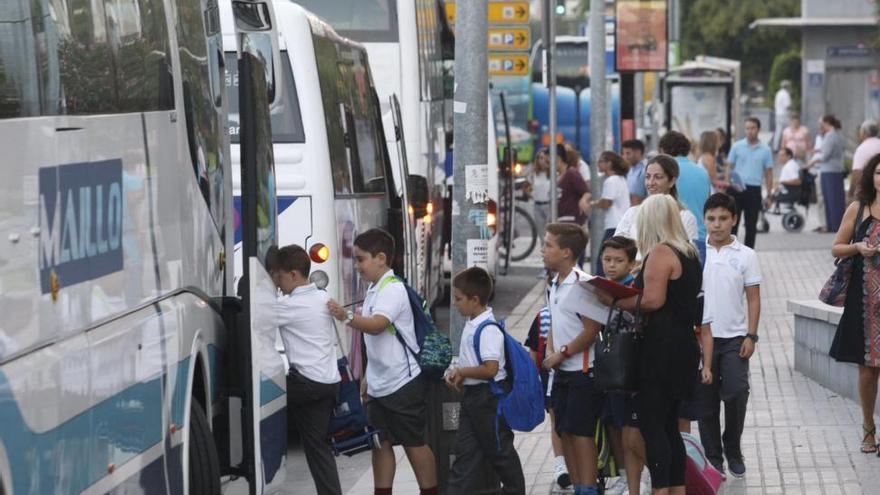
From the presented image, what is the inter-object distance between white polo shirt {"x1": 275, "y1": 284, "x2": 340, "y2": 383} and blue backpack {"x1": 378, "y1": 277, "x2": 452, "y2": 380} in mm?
296

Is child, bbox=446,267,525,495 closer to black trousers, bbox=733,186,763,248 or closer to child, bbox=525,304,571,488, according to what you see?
child, bbox=525,304,571,488

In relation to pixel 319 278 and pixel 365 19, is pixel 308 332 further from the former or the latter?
pixel 365 19

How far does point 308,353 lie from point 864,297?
3566 mm

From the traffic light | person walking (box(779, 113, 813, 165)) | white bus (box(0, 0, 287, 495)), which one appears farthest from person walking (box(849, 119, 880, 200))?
white bus (box(0, 0, 287, 495))

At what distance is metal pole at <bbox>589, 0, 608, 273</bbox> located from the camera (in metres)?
22.2

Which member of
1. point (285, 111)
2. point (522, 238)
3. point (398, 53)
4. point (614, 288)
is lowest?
point (522, 238)

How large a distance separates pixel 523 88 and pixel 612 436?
36290mm

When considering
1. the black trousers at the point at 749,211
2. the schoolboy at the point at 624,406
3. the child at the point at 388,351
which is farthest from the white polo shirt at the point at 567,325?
the black trousers at the point at 749,211

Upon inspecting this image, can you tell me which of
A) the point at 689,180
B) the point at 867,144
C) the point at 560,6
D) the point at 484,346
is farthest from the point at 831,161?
the point at 484,346

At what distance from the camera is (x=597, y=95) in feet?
75.0

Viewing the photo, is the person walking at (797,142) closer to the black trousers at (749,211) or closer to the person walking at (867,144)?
the person walking at (867,144)

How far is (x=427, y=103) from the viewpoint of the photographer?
54.5 ft

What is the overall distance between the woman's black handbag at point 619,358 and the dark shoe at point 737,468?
1.88 m

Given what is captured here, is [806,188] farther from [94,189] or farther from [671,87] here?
[94,189]
